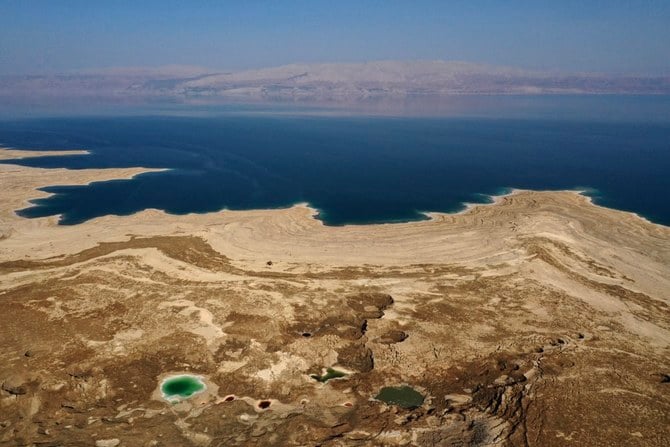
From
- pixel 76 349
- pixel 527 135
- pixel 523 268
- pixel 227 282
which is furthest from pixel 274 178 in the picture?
pixel 527 135

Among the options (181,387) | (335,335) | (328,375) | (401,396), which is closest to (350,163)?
(335,335)

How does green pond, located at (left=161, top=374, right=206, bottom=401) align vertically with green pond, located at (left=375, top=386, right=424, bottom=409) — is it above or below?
above

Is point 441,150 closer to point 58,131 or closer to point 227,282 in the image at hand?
point 227,282

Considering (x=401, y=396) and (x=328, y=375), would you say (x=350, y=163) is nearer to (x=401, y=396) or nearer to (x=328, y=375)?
(x=328, y=375)

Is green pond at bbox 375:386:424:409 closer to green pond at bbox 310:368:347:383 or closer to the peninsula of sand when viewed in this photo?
the peninsula of sand

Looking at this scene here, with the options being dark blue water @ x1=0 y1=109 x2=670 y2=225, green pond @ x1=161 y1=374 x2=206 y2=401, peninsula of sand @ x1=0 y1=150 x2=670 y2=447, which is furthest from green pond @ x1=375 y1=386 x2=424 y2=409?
dark blue water @ x1=0 y1=109 x2=670 y2=225

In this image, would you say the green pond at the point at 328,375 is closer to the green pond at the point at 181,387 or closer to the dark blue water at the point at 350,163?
the green pond at the point at 181,387

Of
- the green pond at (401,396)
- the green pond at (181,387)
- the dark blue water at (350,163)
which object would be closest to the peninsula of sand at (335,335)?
the green pond at (401,396)

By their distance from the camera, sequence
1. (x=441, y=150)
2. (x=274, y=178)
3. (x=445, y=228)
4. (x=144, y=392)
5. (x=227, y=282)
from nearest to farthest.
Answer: (x=144, y=392) → (x=227, y=282) → (x=445, y=228) → (x=274, y=178) → (x=441, y=150)
